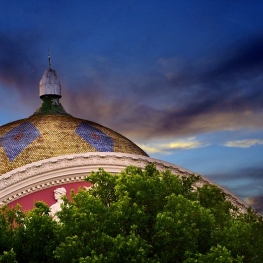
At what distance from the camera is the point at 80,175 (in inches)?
931

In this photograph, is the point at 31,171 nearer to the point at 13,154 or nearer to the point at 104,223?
the point at 13,154

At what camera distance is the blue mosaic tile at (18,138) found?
26.7m

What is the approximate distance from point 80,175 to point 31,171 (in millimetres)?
1902

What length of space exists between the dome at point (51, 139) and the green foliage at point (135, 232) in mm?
9989

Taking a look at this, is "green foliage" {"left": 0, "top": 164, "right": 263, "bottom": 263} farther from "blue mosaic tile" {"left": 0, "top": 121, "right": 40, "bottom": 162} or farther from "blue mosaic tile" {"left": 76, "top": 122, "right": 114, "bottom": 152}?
"blue mosaic tile" {"left": 76, "top": 122, "right": 114, "bottom": 152}

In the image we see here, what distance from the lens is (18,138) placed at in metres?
Result: 27.8

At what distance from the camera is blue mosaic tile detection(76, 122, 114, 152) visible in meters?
27.9

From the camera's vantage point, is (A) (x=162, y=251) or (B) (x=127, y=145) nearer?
(A) (x=162, y=251)

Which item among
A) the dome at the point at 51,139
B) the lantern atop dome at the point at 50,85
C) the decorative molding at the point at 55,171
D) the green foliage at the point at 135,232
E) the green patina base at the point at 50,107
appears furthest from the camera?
the lantern atop dome at the point at 50,85

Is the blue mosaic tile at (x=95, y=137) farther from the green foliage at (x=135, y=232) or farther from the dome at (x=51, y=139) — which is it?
the green foliage at (x=135, y=232)

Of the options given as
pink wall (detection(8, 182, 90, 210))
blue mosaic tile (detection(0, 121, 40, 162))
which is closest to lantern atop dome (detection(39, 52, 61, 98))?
blue mosaic tile (detection(0, 121, 40, 162))

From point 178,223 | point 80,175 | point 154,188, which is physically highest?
point 80,175

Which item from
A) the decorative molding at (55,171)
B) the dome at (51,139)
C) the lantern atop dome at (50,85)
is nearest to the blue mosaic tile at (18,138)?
the dome at (51,139)

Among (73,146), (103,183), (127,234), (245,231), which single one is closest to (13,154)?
(73,146)
